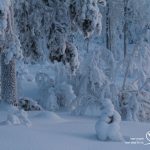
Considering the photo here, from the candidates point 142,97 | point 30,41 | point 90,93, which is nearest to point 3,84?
point 30,41

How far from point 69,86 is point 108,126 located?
25.9 feet

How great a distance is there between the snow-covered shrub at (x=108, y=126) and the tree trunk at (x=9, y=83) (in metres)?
4.59

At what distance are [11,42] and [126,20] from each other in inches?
1072

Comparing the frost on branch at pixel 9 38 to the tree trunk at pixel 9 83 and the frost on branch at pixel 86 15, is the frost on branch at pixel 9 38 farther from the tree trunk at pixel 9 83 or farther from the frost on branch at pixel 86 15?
the frost on branch at pixel 86 15

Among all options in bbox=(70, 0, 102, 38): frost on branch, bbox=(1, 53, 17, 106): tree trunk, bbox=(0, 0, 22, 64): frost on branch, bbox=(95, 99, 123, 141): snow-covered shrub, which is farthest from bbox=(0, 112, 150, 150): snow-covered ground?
bbox=(1, 53, 17, 106): tree trunk

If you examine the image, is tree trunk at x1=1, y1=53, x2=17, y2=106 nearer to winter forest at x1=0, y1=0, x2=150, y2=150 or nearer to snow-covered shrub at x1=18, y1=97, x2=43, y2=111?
winter forest at x1=0, y1=0, x2=150, y2=150

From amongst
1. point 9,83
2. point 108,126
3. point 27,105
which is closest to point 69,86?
point 27,105

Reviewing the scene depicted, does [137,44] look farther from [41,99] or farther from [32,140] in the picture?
[32,140]

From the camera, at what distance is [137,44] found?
43.7ft

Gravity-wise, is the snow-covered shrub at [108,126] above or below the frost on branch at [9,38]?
below

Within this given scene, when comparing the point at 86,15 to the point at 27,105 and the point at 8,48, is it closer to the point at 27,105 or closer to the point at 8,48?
the point at 8,48

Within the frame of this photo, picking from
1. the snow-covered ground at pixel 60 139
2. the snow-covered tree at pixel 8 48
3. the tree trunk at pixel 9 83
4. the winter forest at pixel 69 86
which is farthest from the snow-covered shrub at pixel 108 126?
the tree trunk at pixel 9 83

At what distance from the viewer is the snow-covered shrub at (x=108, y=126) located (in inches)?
267

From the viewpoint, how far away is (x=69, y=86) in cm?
1487
